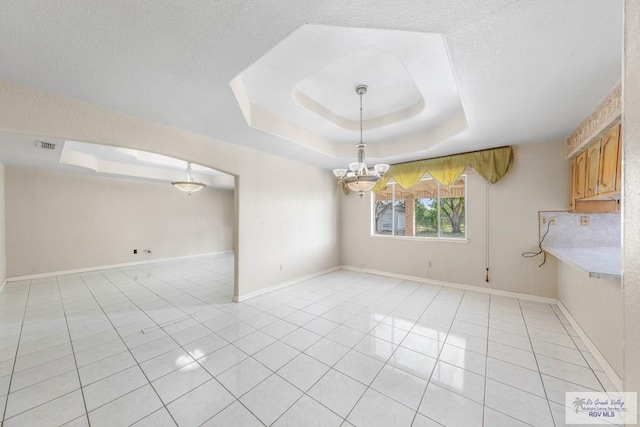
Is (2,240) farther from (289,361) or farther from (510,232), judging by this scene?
(510,232)

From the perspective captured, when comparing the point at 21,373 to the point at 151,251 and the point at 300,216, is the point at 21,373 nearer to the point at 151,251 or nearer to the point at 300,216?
the point at 300,216

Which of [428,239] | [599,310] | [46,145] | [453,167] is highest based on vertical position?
[46,145]

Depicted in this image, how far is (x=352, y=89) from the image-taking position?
2891mm

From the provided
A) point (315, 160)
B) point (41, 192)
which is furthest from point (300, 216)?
point (41, 192)

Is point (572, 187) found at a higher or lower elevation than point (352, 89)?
lower

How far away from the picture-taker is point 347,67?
2459 mm

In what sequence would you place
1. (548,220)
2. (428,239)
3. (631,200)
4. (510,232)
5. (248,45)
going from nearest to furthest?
1. (631,200)
2. (248,45)
3. (548,220)
4. (510,232)
5. (428,239)

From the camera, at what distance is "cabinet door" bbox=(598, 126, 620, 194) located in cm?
221

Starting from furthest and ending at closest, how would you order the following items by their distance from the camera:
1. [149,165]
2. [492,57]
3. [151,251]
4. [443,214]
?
1. [151,251]
2. [149,165]
3. [443,214]
4. [492,57]

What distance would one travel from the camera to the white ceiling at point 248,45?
53.1 inches

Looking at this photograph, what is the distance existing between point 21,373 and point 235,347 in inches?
70.9

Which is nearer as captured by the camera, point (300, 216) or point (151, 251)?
point (300, 216)

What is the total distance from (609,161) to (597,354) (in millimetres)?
1898

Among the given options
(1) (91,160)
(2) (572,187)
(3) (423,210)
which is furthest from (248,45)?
(1) (91,160)
